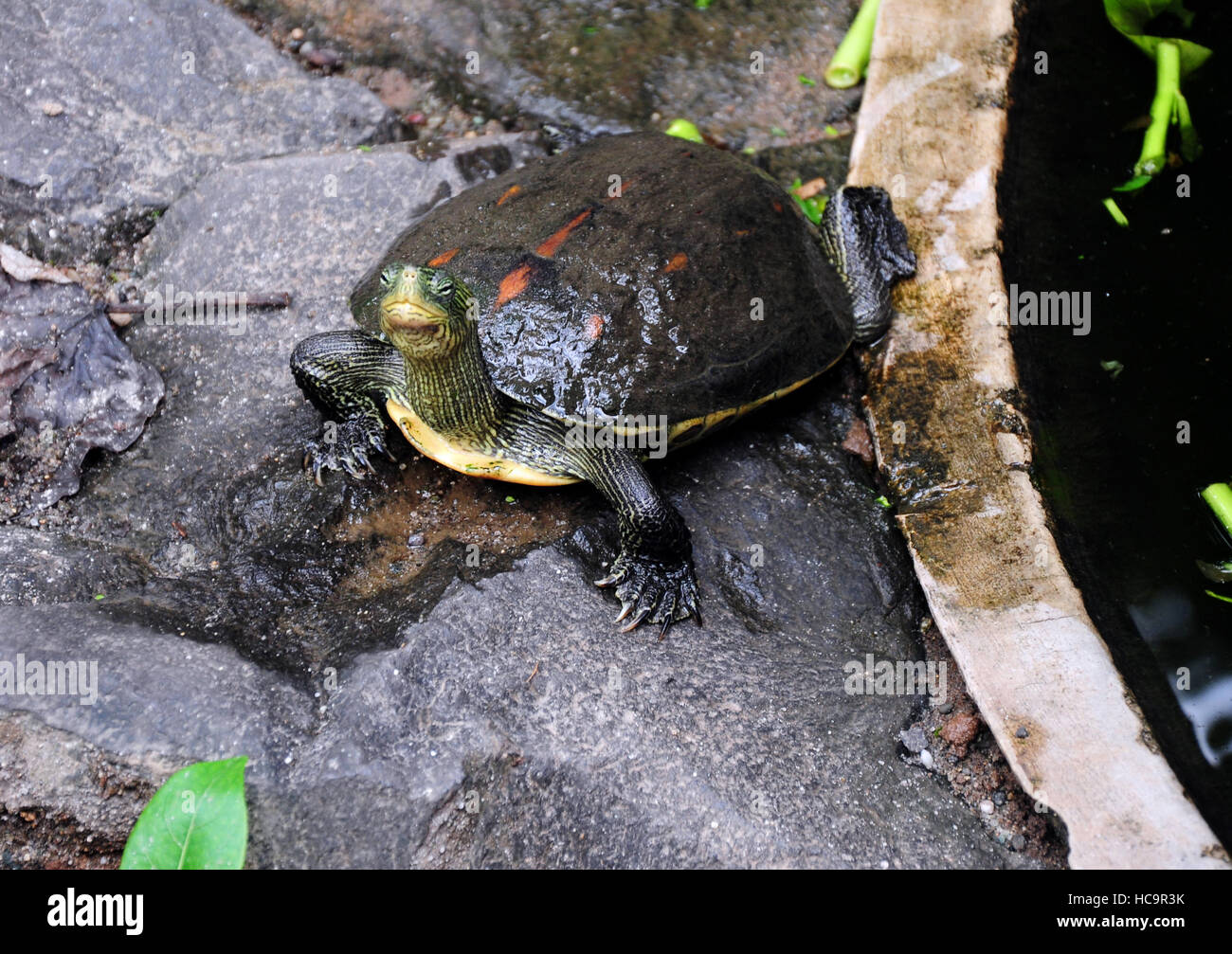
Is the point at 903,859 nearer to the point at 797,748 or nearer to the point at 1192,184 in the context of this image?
the point at 797,748

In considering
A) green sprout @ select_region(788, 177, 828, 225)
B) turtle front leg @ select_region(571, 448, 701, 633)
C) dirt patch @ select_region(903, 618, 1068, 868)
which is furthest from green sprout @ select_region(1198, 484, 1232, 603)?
green sprout @ select_region(788, 177, 828, 225)

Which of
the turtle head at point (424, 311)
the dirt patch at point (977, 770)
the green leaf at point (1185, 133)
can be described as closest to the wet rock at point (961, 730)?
the dirt patch at point (977, 770)

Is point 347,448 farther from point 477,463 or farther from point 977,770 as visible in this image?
point 977,770

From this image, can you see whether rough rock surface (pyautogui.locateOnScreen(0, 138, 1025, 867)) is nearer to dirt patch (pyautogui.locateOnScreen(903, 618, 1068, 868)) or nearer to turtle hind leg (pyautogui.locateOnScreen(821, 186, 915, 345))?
dirt patch (pyautogui.locateOnScreen(903, 618, 1068, 868))

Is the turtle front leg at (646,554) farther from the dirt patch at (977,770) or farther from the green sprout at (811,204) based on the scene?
the green sprout at (811,204)

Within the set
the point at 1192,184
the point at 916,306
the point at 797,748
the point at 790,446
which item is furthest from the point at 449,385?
the point at 1192,184

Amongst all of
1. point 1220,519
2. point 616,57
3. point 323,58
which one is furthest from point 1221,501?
point 323,58
